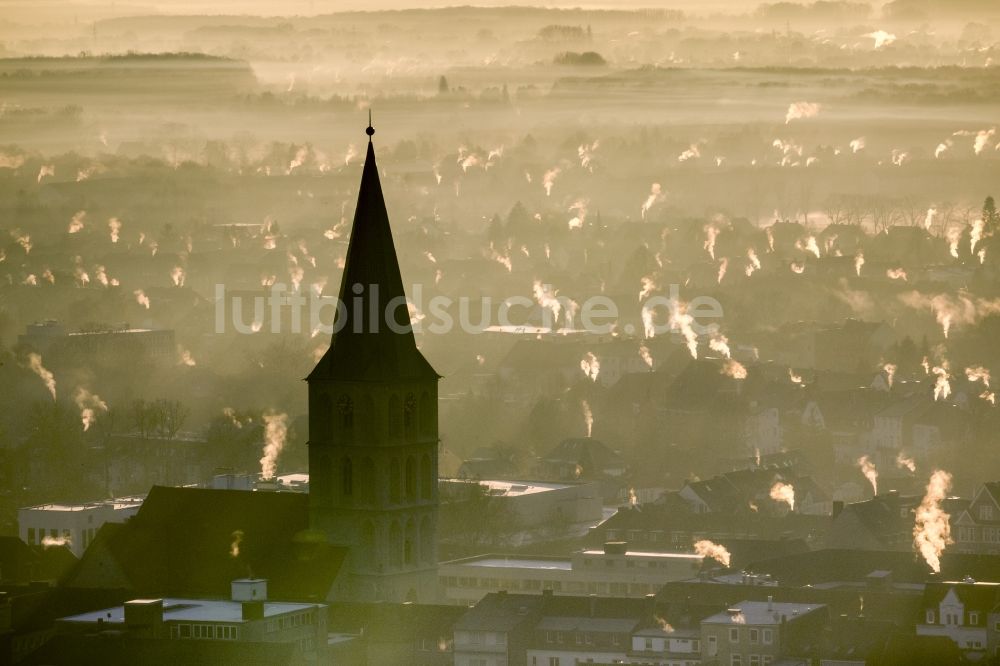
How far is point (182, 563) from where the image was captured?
117562 millimetres

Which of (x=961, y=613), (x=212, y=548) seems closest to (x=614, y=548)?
(x=961, y=613)

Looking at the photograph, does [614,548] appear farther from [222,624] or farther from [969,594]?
[222,624]

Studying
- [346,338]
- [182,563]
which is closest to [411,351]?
[346,338]

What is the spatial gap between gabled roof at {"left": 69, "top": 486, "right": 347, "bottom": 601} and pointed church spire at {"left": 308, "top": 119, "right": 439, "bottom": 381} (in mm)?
5154

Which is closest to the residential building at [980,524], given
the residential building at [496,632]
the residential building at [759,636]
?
the residential building at [496,632]

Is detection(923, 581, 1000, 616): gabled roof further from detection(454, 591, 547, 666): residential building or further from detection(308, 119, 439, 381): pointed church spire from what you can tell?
detection(308, 119, 439, 381): pointed church spire

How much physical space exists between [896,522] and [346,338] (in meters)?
55.3

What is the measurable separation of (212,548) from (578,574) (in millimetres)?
35643

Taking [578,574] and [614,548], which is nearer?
[578,574]

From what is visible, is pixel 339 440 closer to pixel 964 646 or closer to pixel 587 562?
A: pixel 964 646

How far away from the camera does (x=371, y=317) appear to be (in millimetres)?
117625

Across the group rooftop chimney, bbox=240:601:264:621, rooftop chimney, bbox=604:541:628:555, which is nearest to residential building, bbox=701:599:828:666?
rooftop chimney, bbox=240:601:264:621

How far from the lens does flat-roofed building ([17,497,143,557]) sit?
154875mm

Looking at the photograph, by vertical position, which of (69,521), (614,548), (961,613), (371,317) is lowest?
(961,613)
